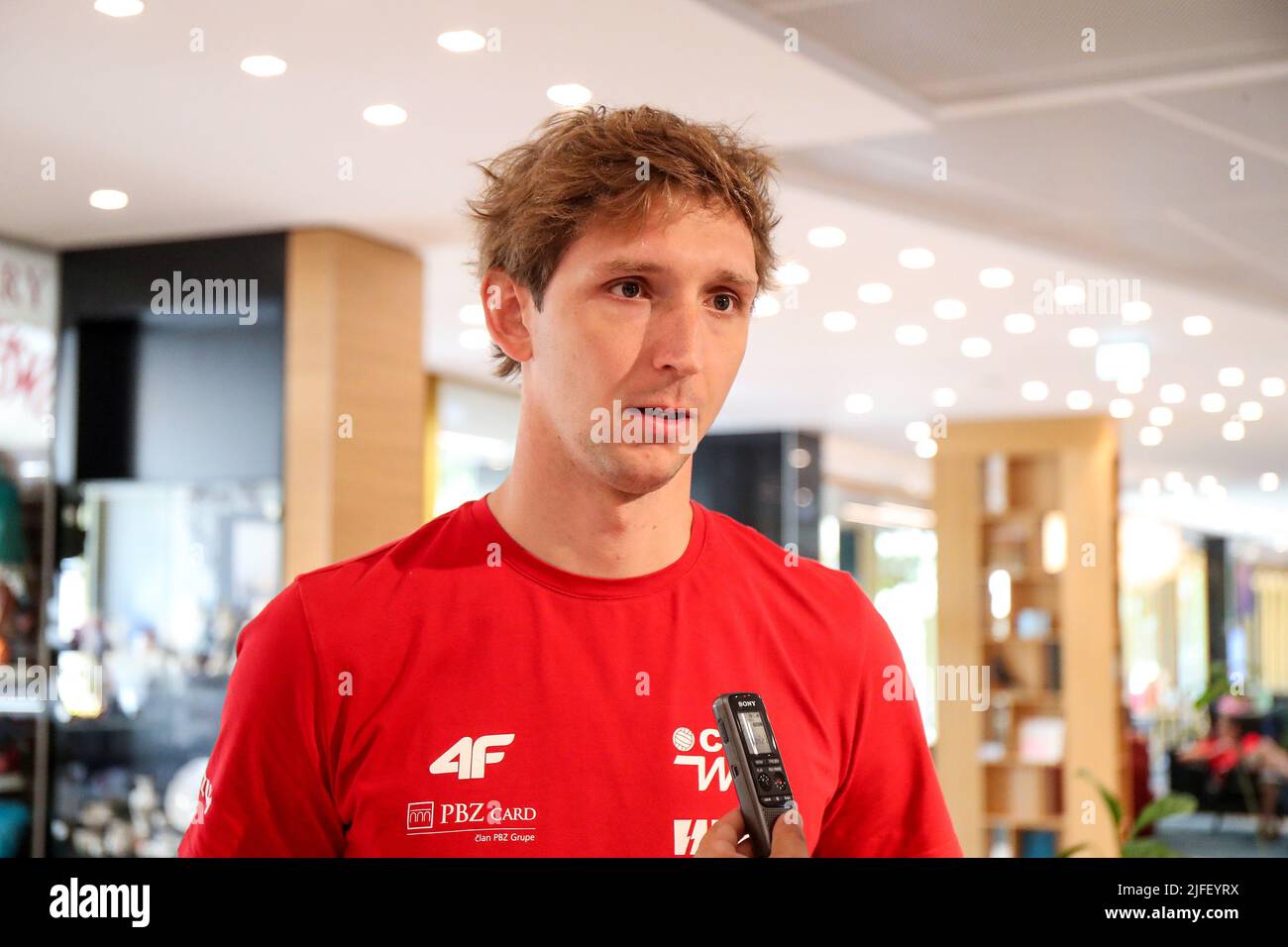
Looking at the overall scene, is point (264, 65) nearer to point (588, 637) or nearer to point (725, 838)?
point (588, 637)

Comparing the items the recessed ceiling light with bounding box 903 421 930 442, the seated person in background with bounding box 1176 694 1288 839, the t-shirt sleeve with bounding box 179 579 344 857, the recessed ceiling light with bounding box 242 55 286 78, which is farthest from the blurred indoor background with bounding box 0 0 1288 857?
the t-shirt sleeve with bounding box 179 579 344 857

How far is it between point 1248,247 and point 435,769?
5442 millimetres

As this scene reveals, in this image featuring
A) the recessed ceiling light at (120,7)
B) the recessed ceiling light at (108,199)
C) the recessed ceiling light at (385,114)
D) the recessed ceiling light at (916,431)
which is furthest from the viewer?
the recessed ceiling light at (916,431)

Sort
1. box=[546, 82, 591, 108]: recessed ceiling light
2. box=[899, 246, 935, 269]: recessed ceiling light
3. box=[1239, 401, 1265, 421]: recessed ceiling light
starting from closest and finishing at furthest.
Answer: box=[546, 82, 591, 108]: recessed ceiling light < box=[899, 246, 935, 269]: recessed ceiling light < box=[1239, 401, 1265, 421]: recessed ceiling light

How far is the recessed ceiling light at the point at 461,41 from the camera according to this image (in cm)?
319

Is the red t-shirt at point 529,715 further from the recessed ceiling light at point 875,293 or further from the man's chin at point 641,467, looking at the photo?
the recessed ceiling light at point 875,293

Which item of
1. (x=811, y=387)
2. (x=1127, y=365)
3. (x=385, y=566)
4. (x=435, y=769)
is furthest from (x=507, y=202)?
(x=811, y=387)

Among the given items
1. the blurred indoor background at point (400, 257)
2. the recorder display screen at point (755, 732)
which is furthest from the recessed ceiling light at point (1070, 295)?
the recorder display screen at point (755, 732)

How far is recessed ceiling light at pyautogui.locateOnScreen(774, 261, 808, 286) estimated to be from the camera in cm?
558

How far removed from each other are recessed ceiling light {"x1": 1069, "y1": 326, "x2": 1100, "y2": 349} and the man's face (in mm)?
6244

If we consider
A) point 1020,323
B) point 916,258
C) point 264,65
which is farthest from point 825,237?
point 264,65

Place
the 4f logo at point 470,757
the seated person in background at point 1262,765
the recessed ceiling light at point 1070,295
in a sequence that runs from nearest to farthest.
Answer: the 4f logo at point 470,757, the recessed ceiling light at point 1070,295, the seated person in background at point 1262,765

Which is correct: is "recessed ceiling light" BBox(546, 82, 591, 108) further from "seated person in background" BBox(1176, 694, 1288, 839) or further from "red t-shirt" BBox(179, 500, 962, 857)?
"seated person in background" BBox(1176, 694, 1288, 839)
